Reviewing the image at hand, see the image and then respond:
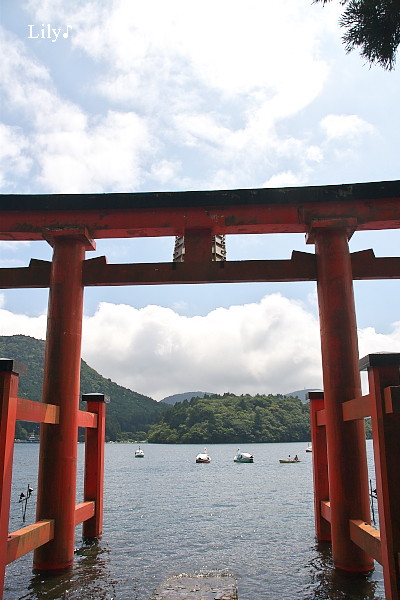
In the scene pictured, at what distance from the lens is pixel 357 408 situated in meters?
7.14

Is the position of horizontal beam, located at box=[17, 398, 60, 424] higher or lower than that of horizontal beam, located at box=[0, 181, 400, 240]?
lower

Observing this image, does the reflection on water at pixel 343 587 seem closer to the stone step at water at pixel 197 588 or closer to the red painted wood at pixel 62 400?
the stone step at water at pixel 197 588

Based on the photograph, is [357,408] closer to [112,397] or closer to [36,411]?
[36,411]

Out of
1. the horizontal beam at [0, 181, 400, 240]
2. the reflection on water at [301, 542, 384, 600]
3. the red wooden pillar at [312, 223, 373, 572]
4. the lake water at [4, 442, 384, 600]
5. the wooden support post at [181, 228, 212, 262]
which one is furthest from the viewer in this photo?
the wooden support post at [181, 228, 212, 262]

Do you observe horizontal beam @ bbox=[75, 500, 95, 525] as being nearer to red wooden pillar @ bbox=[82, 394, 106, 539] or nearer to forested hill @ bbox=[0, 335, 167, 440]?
red wooden pillar @ bbox=[82, 394, 106, 539]

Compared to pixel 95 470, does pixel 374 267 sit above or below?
above

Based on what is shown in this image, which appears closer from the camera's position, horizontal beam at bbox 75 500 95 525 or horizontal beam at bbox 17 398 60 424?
→ horizontal beam at bbox 17 398 60 424

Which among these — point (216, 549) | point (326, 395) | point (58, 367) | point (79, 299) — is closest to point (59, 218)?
point (79, 299)

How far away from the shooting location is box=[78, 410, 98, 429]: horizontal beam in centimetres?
969

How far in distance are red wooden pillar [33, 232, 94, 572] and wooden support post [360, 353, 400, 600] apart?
16.4ft

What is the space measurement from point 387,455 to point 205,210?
524 cm

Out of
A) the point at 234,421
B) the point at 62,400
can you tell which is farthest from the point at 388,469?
the point at 234,421

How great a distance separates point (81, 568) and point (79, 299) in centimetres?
492

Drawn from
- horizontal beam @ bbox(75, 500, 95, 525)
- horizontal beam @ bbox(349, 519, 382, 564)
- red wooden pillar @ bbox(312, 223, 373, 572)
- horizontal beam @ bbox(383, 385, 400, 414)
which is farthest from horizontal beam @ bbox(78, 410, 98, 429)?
horizontal beam @ bbox(383, 385, 400, 414)
